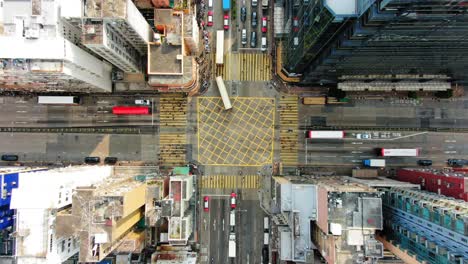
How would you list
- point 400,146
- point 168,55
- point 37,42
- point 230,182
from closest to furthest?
point 37,42
point 168,55
point 230,182
point 400,146

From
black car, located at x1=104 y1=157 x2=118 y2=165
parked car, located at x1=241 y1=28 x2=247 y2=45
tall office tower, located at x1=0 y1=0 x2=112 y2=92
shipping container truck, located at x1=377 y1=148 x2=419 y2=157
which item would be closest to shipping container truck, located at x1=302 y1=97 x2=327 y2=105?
shipping container truck, located at x1=377 y1=148 x2=419 y2=157

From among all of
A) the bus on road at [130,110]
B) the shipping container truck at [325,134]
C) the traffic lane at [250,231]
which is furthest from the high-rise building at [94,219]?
the shipping container truck at [325,134]

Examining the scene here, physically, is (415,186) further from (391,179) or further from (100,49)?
(100,49)

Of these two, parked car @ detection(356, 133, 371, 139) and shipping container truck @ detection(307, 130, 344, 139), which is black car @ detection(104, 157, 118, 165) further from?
parked car @ detection(356, 133, 371, 139)

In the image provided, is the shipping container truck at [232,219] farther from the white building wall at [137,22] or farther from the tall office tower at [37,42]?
the tall office tower at [37,42]

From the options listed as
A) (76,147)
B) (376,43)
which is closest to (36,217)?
(76,147)

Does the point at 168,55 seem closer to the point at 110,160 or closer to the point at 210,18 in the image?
the point at 210,18
